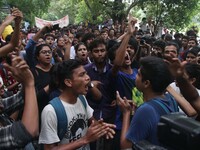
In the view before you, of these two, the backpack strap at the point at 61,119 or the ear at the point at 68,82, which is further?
the ear at the point at 68,82

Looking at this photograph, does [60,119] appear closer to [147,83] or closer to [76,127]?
[76,127]

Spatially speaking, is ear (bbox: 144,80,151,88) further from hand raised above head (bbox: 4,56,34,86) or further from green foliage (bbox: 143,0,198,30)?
green foliage (bbox: 143,0,198,30)

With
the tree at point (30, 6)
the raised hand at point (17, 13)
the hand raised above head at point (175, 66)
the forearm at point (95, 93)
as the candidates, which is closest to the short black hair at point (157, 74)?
the hand raised above head at point (175, 66)

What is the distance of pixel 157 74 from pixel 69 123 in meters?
0.73

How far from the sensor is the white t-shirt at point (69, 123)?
2.27m

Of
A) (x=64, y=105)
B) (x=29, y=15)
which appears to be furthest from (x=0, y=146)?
(x=29, y=15)

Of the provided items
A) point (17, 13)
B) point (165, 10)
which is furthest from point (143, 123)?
point (165, 10)

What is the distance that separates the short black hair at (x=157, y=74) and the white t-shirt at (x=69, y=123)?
2.01 ft

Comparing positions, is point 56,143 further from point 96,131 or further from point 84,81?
point 84,81

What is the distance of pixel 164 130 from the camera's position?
143cm

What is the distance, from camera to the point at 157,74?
84.1 inches

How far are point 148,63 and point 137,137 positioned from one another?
0.50 meters

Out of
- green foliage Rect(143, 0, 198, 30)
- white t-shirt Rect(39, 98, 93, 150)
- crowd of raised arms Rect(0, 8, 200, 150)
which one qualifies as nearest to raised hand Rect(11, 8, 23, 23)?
crowd of raised arms Rect(0, 8, 200, 150)

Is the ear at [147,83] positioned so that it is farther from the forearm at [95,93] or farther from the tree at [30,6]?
the tree at [30,6]
